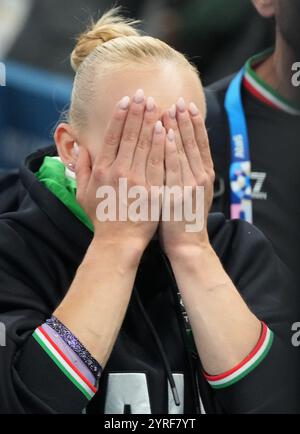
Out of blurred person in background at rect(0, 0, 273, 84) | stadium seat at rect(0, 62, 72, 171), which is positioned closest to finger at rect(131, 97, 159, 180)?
stadium seat at rect(0, 62, 72, 171)

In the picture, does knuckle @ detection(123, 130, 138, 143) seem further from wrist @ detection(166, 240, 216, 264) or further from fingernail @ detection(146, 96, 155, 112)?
wrist @ detection(166, 240, 216, 264)

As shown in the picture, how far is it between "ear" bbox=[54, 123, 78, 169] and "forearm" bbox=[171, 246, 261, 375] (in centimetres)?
30

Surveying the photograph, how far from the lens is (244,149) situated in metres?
2.04

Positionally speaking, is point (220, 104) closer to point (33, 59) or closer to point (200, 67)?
point (200, 67)

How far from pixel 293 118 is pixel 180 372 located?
0.89 meters

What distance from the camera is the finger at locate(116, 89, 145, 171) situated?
143 centimetres

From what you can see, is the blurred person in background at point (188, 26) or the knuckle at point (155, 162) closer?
the knuckle at point (155, 162)

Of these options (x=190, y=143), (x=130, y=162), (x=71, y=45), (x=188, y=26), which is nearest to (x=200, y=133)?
(x=190, y=143)

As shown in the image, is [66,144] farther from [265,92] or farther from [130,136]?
[265,92]

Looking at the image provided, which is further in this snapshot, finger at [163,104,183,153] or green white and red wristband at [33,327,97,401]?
finger at [163,104,183,153]

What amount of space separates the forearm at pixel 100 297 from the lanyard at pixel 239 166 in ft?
2.03

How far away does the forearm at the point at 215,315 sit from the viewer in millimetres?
1387

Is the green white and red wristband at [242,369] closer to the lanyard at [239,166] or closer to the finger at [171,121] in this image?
the finger at [171,121]

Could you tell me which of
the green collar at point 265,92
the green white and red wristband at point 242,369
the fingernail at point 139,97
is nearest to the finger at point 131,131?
the fingernail at point 139,97
